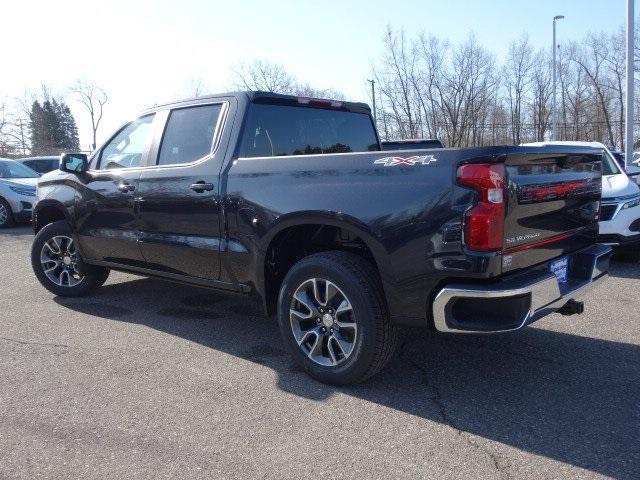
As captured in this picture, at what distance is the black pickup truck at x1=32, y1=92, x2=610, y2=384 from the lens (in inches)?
116

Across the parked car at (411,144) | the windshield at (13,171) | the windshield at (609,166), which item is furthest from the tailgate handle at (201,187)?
the windshield at (13,171)

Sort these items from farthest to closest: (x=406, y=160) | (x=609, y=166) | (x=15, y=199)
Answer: (x=15, y=199), (x=609, y=166), (x=406, y=160)

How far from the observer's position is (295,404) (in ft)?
10.9

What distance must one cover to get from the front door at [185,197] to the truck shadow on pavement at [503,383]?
27.4 inches

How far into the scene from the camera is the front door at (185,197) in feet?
13.6

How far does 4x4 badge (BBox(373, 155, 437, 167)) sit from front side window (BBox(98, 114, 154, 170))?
2.48 metres

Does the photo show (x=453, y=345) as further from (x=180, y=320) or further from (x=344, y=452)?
(x=180, y=320)

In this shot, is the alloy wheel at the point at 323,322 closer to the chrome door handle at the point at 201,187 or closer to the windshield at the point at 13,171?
the chrome door handle at the point at 201,187

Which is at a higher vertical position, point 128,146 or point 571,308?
point 128,146

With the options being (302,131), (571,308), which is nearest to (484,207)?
(571,308)

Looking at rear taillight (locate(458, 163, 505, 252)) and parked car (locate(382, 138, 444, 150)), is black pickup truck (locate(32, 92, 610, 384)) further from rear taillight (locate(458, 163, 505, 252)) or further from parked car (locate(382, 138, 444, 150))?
parked car (locate(382, 138, 444, 150))

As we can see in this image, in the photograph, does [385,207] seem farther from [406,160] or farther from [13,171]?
[13,171]

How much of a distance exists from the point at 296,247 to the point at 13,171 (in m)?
12.0

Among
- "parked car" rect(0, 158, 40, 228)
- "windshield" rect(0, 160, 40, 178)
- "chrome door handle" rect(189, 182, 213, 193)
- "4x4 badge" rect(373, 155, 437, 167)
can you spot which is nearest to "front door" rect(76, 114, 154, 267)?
"chrome door handle" rect(189, 182, 213, 193)
